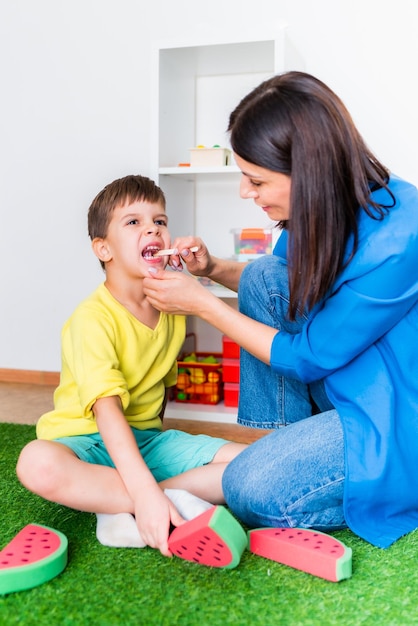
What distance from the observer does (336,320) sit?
1026mm

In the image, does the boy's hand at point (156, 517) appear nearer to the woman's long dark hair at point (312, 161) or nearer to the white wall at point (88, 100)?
the woman's long dark hair at point (312, 161)

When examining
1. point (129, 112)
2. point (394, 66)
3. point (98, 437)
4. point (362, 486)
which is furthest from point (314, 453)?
point (129, 112)

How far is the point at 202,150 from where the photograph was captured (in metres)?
1.90

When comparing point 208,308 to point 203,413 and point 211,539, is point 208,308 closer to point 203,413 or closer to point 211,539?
point 211,539

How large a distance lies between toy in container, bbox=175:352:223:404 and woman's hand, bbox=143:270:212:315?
813 mm

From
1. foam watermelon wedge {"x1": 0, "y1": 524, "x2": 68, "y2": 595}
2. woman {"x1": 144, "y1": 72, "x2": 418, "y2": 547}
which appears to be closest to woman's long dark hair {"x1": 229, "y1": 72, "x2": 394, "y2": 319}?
woman {"x1": 144, "y1": 72, "x2": 418, "y2": 547}

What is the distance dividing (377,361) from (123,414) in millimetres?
389

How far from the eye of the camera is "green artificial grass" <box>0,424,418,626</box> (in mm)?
819

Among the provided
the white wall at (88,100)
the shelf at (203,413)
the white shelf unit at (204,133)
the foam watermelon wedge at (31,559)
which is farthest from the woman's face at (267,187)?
the white wall at (88,100)

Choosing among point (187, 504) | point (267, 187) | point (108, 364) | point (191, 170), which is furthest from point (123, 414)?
point (191, 170)

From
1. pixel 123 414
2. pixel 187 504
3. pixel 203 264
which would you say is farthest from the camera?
pixel 203 264

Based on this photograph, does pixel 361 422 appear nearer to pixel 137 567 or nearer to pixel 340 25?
pixel 137 567

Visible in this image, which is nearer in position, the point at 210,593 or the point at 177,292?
the point at 210,593

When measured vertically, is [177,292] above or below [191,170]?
below
